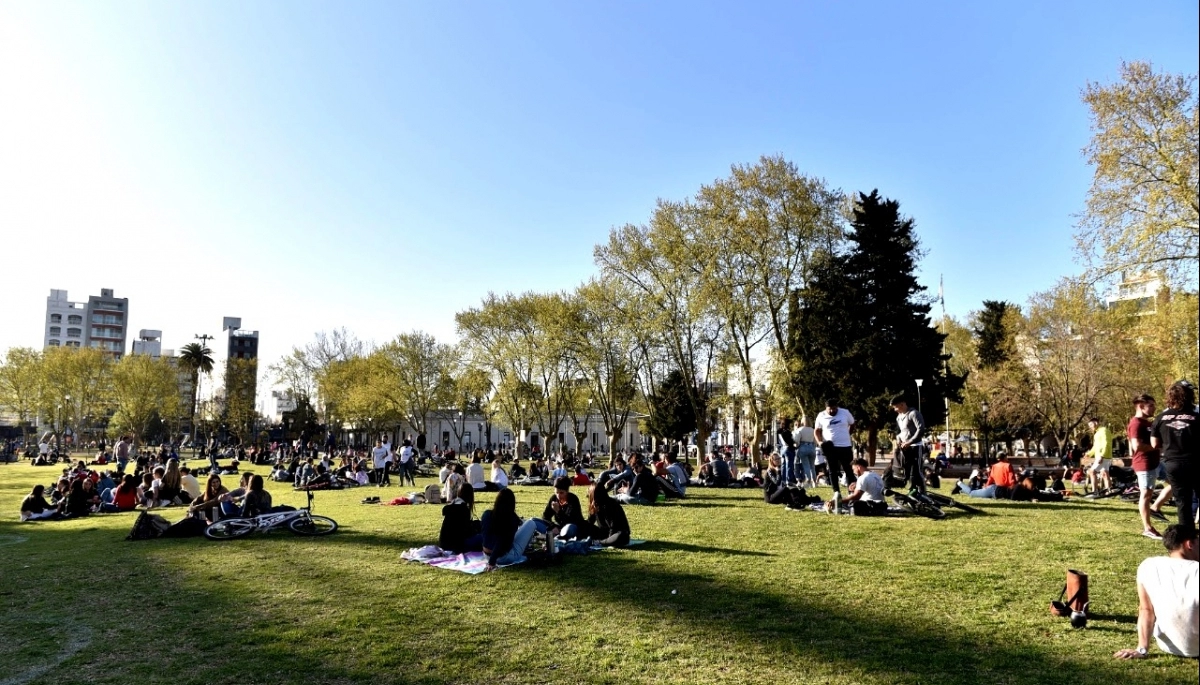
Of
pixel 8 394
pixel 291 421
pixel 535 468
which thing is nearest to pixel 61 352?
pixel 8 394

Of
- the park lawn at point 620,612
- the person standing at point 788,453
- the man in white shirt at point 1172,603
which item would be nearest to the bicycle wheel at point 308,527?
the park lawn at point 620,612

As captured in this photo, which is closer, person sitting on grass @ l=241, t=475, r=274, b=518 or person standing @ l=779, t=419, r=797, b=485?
person sitting on grass @ l=241, t=475, r=274, b=518

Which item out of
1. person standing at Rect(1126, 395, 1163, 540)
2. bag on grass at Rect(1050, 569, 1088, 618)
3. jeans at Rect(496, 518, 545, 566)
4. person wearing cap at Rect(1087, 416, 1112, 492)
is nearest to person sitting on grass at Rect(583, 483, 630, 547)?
jeans at Rect(496, 518, 545, 566)

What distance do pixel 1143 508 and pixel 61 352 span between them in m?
87.3

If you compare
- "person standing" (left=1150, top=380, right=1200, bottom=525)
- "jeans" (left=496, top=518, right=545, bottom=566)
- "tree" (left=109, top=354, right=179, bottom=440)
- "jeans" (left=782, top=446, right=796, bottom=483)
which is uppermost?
"tree" (left=109, top=354, right=179, bottom=440)

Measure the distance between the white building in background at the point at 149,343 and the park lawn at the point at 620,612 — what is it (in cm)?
13475

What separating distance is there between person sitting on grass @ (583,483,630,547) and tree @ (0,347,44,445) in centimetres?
7856

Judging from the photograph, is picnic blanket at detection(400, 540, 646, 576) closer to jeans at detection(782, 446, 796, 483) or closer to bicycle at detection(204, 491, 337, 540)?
bicycle at detection(204, 491, 337, 540)

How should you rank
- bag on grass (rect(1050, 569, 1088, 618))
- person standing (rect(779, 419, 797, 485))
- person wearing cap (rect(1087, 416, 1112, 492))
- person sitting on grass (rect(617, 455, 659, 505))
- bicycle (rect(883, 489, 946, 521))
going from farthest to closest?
person standing (rect(779, 419, 797, 485))
person sitting on grass (rect(617, 455, 659, 505))
person wearing cap (rect(1087, 416, 1112, 492))
bicycle (rect(883, 489, 946, 521))
bag on grass (rect(1050, 569, 1088, 618))

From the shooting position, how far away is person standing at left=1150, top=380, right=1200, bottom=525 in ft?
25.3

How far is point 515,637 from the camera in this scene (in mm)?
5758

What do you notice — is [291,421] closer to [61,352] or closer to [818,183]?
[61,352]

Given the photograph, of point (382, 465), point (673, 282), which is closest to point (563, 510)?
point (382, 465)

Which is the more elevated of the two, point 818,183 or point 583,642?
point 818,183
